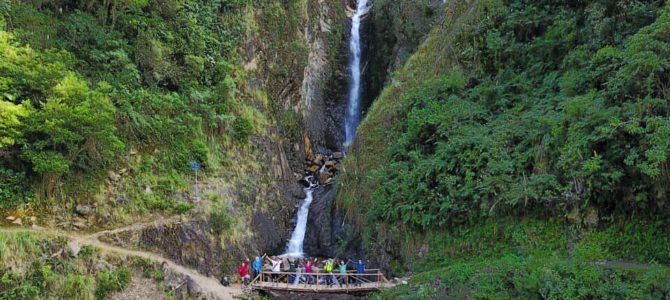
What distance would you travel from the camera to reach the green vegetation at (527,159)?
11336 millimetres

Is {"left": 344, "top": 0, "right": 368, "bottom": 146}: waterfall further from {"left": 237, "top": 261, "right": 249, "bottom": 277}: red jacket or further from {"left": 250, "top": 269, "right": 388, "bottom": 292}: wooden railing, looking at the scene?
{"left": 237, "top": 261, "right": 249, "bottom": 277}: red jacket

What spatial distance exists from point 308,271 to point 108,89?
33.8ft

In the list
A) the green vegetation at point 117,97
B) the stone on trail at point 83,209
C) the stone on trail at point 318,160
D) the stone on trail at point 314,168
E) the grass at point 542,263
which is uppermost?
the green vegetation at point 117,97

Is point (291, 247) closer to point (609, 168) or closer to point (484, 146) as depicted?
point (484, 146)

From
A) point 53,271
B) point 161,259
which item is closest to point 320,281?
point 161,259

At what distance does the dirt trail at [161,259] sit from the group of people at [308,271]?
98cm

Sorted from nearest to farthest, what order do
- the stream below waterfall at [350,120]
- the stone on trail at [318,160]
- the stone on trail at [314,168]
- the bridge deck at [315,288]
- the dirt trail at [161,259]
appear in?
the dirt trail at [161,259], the bridge deck at [315,288], the stream below waterfall at [350,120], the stone on trail at [314,168], the stone on trail at [318,160]

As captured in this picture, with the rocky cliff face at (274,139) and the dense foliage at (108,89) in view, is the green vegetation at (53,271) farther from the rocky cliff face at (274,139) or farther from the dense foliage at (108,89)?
the dense foliage at (108,89)

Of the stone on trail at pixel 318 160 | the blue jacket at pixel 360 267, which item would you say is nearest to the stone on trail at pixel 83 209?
the blue jacket at pixel 360 267

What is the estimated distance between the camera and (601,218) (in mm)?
12391

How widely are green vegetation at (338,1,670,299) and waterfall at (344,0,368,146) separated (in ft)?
24.8

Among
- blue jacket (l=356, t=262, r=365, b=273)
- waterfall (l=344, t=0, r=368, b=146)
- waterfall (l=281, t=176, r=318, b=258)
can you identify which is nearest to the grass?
blue jacket (l=356, t=262, r=365, b=273)

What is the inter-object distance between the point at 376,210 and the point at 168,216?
8160mm

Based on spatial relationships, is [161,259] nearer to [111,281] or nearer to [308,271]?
[111,281]
